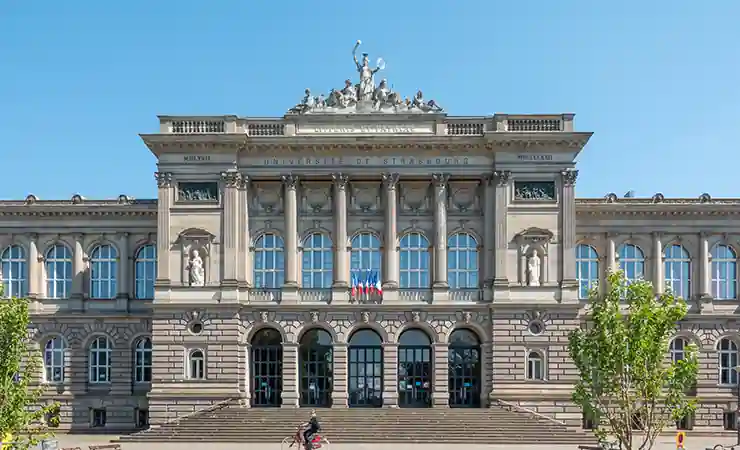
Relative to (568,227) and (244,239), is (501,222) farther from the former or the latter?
(244,239)

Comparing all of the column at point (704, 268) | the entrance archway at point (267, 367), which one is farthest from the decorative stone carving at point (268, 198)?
the column at point (704, 268)

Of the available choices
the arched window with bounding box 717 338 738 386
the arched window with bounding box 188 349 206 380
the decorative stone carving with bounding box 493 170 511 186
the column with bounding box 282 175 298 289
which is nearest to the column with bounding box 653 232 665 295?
the arched window with bounding box 717 338 738 386

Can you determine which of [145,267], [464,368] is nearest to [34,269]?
[145,267]

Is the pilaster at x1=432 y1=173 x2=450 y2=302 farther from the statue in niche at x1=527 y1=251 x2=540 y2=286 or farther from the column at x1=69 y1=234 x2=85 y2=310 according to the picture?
the column at x1=69 y1=234 x2=85 y2=310

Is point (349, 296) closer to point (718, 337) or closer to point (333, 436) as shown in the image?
point (333, 436)

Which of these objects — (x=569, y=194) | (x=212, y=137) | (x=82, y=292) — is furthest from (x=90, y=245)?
(x=569, y=194)

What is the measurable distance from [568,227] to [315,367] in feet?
59.2

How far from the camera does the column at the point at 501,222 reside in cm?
5722

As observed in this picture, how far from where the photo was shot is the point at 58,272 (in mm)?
62750

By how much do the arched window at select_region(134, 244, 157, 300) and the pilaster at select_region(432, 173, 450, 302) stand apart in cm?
1921

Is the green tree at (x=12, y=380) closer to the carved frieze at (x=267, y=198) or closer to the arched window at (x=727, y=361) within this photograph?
the carved frieze at (x=267, y=198)

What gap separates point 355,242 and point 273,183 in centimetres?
641

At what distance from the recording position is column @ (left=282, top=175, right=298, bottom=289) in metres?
58.1

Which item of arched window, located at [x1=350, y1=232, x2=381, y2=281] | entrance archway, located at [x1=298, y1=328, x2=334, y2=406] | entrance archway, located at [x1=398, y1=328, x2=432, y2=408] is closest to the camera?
entrance archway, located at [x1=398, y1=328, x2=432, y2=408]
